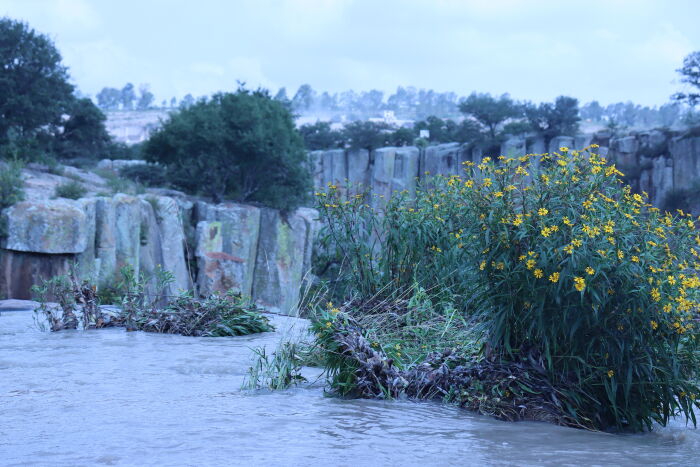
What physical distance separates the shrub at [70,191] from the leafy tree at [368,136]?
1012 inches

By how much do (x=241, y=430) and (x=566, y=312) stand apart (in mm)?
1865

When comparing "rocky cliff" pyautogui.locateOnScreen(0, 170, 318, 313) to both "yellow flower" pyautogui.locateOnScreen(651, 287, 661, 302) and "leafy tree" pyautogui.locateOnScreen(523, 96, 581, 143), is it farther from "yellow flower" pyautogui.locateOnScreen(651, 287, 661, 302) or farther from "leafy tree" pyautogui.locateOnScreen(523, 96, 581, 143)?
"leafy tree" pyautogui.locateOnScreen(523, 96, 581, 143)

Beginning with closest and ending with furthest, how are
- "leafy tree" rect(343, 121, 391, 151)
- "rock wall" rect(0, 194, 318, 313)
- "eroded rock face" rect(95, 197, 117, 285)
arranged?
"rock wall" rect(0, 194, 318, 313), "eroded rock face" rect(95, 197, 117, 285), "leafy tree" rect(343, 121, 391, 151)

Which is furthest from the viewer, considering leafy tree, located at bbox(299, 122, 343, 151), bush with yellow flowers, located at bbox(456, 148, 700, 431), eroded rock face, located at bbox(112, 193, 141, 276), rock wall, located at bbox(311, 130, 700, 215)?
leafy tree, located at bbox(299, 122, 343, 151)

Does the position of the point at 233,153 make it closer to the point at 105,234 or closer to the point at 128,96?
the point at 105,234

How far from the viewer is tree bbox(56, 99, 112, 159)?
2817 centimetres

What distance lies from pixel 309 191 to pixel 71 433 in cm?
2218

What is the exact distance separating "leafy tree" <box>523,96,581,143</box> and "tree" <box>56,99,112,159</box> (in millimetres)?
20791

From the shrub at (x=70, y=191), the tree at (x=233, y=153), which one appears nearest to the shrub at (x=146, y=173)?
the tree at (x=233, y=153)

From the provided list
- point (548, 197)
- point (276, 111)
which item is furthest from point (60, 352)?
point (276, 111)

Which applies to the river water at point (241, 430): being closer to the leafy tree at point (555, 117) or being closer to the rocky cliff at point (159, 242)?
the rocky cliff at point (159, 242)

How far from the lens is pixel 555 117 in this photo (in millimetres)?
38688

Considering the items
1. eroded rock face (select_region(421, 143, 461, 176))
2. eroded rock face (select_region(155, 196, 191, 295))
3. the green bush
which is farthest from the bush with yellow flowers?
eroded rock face (select_region(421, 143, 461, 176))

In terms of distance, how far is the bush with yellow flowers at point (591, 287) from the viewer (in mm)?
4145
